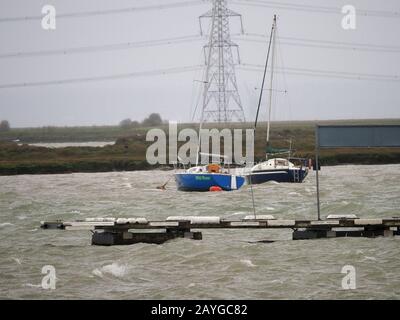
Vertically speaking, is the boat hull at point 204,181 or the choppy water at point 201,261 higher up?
the boat hull at point 204,181

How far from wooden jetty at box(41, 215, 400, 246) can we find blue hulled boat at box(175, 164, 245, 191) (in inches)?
1179

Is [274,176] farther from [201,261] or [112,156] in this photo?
[112,156]

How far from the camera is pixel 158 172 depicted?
95.1 meters

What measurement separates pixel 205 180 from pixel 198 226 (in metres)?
30.9

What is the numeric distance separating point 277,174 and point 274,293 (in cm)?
4431

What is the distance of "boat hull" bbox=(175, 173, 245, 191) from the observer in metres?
64.7

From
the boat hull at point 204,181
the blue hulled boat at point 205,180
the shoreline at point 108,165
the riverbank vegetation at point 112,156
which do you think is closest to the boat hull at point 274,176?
the blue hulled boat at point 205,180

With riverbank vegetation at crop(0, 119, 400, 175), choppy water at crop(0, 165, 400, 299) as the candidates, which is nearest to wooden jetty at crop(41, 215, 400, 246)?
choppy water at crop(0, 165, 400, 299)

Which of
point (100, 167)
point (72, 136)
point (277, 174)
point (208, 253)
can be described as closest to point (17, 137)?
point (72, 136)

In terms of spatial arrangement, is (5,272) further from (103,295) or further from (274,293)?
(274,293)

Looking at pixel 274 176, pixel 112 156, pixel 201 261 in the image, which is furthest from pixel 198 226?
pixel 112 156

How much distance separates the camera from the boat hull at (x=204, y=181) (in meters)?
64.7

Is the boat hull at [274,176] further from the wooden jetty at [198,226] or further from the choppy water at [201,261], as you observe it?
the wooden jetty at [198,226]

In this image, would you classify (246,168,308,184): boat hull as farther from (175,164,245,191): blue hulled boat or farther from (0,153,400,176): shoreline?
(0,153,400,176): shoreline
